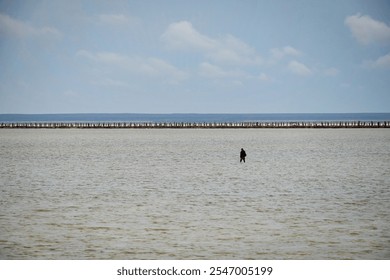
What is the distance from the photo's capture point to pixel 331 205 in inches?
1046

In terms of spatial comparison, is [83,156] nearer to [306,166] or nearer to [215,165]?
[215,165]

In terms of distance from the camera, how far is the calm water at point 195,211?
1881cm

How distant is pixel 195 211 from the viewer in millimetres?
25219

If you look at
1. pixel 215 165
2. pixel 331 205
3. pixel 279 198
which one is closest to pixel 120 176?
pixel 215 165

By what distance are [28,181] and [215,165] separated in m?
14.1

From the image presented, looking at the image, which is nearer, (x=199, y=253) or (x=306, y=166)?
(x=199, y=253)

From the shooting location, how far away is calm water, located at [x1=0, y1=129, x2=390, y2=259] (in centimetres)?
1881
